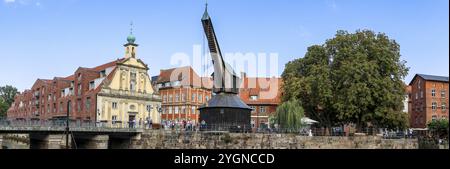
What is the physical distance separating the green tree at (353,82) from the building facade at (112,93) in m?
21.4

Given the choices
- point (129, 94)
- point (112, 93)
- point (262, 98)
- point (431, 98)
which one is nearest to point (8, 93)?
point (129, 94)

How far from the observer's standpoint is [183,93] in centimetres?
8231

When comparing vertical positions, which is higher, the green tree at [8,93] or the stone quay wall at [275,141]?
the green tree at [8,93]

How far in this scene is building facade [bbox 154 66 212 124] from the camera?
8206cm

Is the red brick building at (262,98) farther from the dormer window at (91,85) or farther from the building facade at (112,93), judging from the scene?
the dormer window at (91,85)

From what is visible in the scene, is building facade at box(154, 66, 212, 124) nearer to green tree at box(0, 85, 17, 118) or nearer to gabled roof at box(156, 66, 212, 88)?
gabled roof at box(156, 66, 212, 88)

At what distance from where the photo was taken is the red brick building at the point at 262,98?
77125mm

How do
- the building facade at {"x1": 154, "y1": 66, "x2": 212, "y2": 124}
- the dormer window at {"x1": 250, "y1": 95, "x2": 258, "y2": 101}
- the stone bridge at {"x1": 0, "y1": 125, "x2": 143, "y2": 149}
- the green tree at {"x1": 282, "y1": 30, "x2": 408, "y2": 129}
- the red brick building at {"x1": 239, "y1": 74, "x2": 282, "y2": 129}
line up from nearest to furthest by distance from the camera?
the stone bridge at {"x1": 0, "y1": 125, "x2": 143, "y2": 149}
the green tree at {"x1": 282, "y1": 30, "x2": 408, "y2": 129}
the red brick building at {"x1": 239, "y1": 74, "x2": 282, "y2": 129}
the dormer window at {"x1": 250, "y1": 95, "x2": 258, "y2": 101}
the building facade at {"x1": 154, "y1": 66, "x2": 212, "y2": 124}

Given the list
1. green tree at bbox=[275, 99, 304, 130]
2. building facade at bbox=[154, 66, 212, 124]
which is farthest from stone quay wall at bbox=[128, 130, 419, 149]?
building facade at bbox=[154, 66, 212, 124]

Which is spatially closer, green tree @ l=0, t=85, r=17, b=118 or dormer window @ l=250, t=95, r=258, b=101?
dormer window @ l=250, t=95, r=258, b=101

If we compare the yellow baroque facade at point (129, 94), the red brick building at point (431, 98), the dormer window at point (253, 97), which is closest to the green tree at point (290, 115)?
the yellow baroque facade at point (129, 94)

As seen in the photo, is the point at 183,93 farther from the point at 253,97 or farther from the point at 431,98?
the point at 431,98

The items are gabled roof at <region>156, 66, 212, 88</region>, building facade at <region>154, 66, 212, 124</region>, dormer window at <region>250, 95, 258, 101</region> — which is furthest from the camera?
gabled roof at <region>156, 66, 212, 88</region>

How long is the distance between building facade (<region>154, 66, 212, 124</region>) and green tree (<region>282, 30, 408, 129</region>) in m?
26.9
